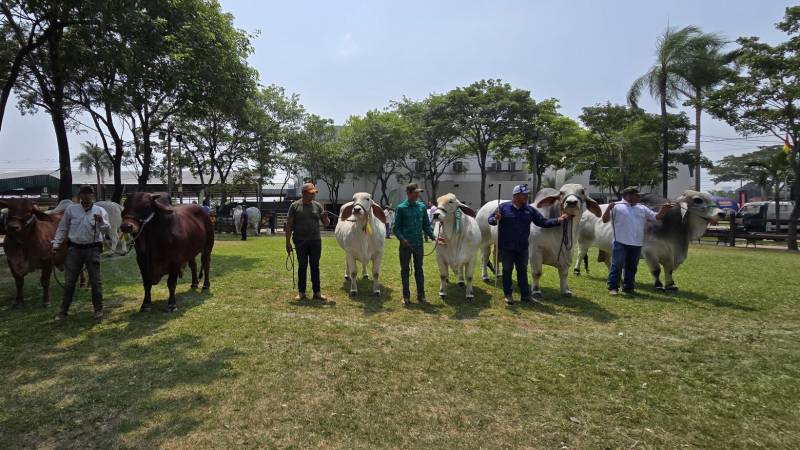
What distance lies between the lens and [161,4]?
34.9 ft

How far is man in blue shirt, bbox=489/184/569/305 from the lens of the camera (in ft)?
22.1

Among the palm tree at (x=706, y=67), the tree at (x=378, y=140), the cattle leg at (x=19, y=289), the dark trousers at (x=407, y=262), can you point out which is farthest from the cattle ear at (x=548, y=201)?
the tree at (x=378, y=140)

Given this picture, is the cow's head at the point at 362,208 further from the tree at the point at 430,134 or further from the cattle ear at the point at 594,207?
the tree at the point at 430,134

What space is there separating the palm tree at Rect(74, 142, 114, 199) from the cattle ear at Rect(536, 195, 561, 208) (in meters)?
52.2

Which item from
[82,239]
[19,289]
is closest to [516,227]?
[82,239]

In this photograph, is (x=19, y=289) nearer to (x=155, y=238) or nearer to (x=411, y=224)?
(x=155, y=238)

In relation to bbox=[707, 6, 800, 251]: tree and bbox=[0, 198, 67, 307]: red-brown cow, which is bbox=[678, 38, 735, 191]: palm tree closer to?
bbox=[707, 6, 800, 251]: tree

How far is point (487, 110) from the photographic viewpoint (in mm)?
31000

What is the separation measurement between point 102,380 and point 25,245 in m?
4.19

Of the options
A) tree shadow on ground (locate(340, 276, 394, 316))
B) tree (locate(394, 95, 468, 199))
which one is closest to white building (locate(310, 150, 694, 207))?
tree (locate(394, 95, 468, 199))

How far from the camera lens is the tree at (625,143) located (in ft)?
80.8

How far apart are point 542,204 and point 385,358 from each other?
4424 mm

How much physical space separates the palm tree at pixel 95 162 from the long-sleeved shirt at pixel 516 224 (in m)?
52.3

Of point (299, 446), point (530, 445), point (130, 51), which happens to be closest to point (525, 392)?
point (530, 445)
